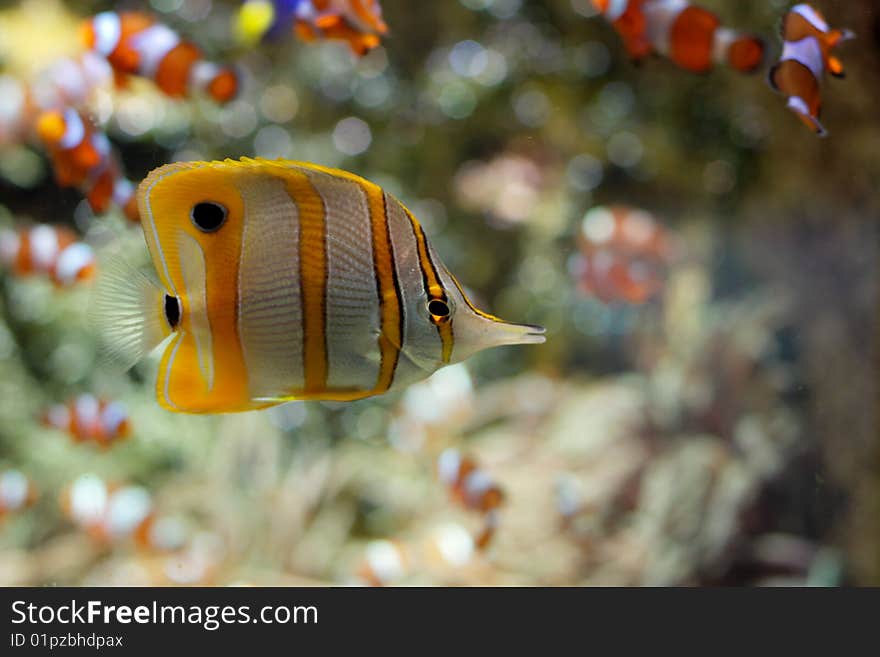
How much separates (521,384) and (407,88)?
1.58 m

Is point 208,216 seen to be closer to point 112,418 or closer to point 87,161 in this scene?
point 87,161

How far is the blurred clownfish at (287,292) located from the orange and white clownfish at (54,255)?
72cm

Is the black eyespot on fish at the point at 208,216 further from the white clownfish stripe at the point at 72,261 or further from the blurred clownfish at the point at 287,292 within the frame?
the white clownfish stripe at the point at 72,261

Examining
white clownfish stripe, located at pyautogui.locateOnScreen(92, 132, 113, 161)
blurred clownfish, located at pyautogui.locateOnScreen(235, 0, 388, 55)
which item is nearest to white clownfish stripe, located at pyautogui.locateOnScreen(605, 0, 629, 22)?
blurred clownfish, located at pyautogui.locateOnScreen(235, 0, 388, 55)

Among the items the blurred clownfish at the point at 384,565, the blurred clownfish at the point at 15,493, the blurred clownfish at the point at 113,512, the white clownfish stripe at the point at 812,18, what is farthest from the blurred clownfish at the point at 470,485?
the blurred clownfish at the point at 15,493

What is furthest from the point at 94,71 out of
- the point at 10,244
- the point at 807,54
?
the point at 807,54

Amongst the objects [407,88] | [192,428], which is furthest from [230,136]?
[192,428]

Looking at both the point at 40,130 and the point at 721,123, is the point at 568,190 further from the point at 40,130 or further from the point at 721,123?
the point at 40,130

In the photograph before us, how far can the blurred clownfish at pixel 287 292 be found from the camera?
2.40 ft

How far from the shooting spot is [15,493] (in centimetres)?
254

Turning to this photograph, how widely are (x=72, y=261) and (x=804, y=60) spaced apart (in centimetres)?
147

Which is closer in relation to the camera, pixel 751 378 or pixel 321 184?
pixel 321 184
